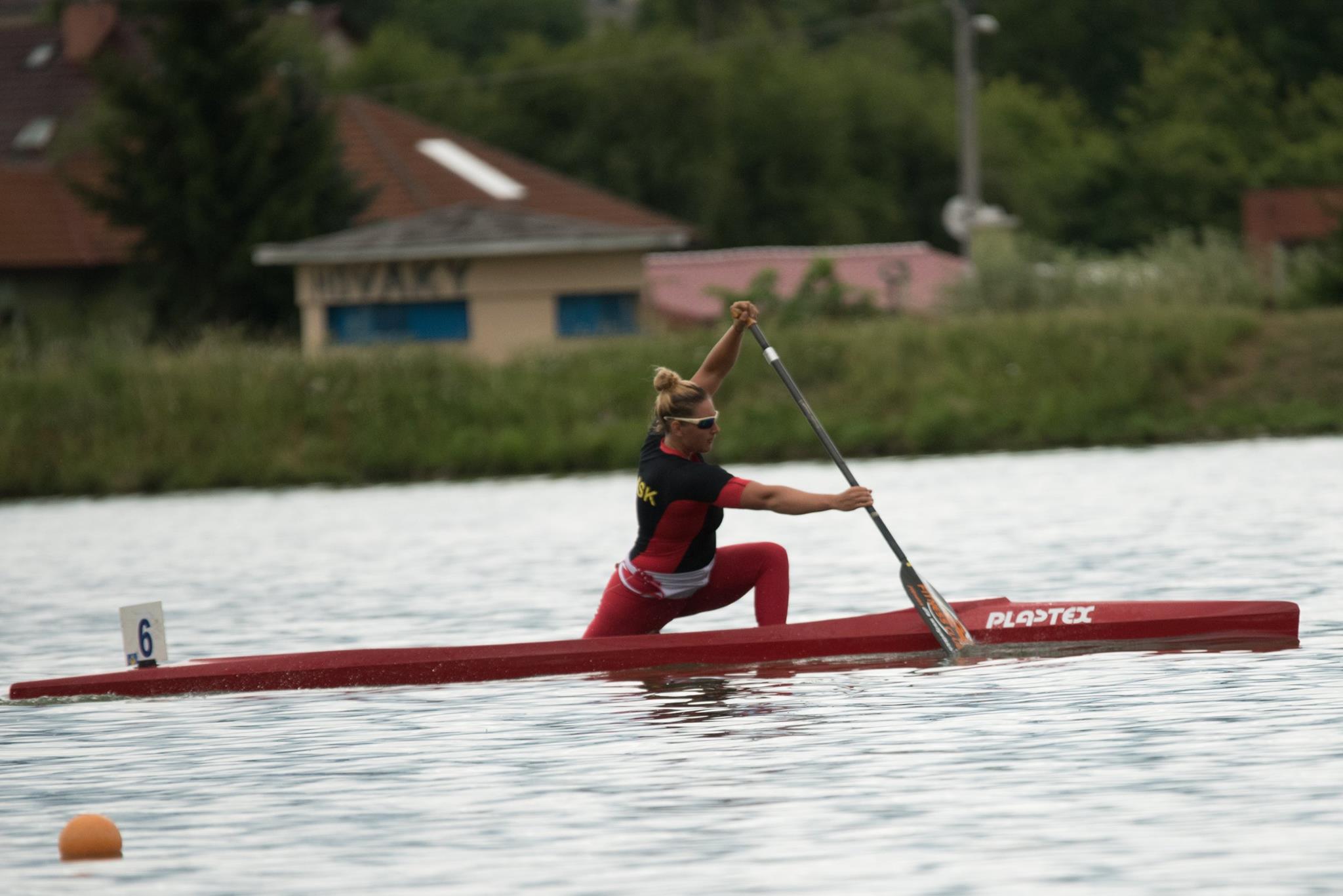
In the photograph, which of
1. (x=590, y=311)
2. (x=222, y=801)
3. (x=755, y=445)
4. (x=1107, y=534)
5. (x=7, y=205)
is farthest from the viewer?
(x=7, y=205)

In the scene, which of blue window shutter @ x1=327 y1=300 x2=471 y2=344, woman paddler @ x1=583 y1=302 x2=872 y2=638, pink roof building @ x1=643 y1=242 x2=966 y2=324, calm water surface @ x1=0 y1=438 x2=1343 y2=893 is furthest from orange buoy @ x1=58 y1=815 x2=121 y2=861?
pink roof building @ x1=643 y1=242 x2=966 y2=324

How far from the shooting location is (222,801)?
8125 mm

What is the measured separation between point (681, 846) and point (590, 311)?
93.4 feet

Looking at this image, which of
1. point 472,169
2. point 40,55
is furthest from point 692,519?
point 40,55

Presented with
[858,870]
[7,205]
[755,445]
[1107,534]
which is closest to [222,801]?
[858,870]

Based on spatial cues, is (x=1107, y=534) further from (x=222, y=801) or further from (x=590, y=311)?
(x=590, y=311)

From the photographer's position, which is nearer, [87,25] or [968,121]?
[968,121]

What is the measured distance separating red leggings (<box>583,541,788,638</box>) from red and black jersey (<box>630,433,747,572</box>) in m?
0.16

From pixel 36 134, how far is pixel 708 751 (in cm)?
4444

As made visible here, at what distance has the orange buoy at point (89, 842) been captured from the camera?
7137 mm

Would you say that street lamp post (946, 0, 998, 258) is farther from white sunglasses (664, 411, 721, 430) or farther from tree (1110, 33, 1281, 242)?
white sunglasses (664, 411, 721, 430)

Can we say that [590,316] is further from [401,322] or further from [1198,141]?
[1198,141]

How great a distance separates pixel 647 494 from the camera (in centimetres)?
1052

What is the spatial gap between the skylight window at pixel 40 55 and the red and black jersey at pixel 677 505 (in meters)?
45.7
